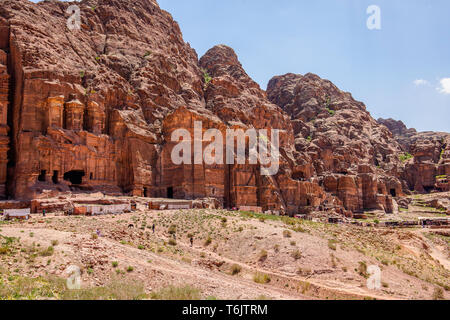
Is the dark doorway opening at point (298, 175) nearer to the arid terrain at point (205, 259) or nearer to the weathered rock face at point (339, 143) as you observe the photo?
the weathered rock face at point (339, 143)

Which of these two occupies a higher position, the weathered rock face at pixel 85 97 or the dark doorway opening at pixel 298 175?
the weathered rock face at pixel 85 97

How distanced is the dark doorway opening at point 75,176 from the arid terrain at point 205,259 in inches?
364

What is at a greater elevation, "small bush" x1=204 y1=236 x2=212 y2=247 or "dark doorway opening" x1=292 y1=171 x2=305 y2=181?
"dark doorway opening" x1=292 y1=171 x2=305 y2=181

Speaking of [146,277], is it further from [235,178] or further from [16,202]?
[235,178]

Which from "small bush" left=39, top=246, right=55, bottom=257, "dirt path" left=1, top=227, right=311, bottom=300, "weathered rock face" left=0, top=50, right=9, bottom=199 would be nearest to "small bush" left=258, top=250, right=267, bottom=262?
"dirt path" left=1, top=227, right=311, bottom=300

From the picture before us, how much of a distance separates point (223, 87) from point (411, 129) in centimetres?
Result: 10219

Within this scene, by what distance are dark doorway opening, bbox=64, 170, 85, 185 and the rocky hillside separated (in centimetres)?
12

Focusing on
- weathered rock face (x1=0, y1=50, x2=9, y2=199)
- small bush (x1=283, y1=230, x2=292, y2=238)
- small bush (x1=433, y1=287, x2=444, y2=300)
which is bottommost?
small bush (x1=433, y1=287, x2=444, y2=300)

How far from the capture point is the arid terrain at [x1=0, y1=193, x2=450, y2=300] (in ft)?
57.2

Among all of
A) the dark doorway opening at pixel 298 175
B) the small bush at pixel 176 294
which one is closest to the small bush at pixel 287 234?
the small bush at pixel 176 294

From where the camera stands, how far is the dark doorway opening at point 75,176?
149 feet

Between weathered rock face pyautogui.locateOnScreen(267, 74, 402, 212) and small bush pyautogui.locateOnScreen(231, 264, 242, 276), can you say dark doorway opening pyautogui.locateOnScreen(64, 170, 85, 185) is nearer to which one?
small bush pyautogui.locateOnScreen(231, 264, 242, 276)

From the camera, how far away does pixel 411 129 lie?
145375 mm
